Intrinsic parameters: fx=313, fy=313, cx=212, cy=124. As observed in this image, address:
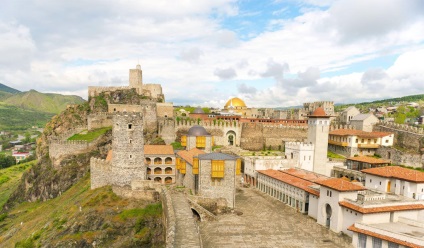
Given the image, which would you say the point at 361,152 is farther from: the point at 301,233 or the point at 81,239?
the point at 81,239

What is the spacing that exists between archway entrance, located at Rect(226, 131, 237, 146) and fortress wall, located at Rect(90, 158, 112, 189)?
26.2 meters

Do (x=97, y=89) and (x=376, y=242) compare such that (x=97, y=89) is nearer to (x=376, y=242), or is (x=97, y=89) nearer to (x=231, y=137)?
(x=231, y=137)

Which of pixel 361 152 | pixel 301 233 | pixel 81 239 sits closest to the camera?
pixel 301 233

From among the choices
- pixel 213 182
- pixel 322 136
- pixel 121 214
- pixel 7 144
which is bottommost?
pixel 7 144

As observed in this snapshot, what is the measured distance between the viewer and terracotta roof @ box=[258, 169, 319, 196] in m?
29.5

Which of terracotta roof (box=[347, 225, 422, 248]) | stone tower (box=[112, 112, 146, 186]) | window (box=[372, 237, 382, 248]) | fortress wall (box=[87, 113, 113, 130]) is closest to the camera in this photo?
terracotta roof (box=[347, 225, 422, 248])

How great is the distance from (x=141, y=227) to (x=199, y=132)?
61.1 ft

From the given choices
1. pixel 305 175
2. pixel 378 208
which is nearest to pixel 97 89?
pixel 305 175

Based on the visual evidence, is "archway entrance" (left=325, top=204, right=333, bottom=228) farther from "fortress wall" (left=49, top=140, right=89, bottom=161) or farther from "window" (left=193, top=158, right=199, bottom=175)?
"fortress wall" (left=49, top=140, right=89, bottom=161)

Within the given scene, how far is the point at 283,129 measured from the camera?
5638 centimetres

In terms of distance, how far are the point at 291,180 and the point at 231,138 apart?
24870mm

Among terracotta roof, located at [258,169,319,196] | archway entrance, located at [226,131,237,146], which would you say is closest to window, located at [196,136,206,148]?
terracotta roof, located at [258,169,319,196]

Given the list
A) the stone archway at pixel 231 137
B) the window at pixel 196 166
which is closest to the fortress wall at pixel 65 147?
the stone archway at pixel 231 137

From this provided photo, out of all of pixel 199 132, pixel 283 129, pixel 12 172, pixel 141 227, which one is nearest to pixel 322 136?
pixel 283 129
